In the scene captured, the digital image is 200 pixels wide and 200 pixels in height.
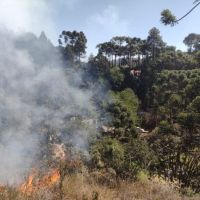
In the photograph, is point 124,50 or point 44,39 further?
point 124,50

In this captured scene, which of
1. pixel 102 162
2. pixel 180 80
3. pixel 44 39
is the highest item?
pixel 44 39

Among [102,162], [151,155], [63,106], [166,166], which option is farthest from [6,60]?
[166,166]

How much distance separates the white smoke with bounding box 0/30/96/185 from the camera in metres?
10.9

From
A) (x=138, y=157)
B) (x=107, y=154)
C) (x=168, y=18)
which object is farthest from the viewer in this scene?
(x=107, y=154)

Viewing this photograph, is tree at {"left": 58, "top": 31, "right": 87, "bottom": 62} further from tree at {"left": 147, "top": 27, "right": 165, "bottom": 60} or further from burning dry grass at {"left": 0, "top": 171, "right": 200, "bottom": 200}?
burning dry grass at {"left": 0, "top": 171, "right": 200, "bottom": 200}

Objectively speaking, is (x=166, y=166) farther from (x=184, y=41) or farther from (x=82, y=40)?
(x=184, y=41)

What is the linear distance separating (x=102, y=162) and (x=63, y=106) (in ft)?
12.7

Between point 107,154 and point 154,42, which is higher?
point 154,42

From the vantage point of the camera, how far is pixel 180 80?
27484 mm

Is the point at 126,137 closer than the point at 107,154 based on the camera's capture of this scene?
No

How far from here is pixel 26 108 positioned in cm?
1570

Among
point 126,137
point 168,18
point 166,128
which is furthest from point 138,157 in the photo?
point 168,18

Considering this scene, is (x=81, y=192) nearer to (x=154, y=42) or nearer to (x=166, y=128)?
(x=166, y=128)

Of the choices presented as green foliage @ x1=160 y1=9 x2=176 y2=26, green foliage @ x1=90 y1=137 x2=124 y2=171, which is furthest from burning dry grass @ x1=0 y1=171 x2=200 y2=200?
green foliage @ x1=90 y1=137 x2=124 y2=171
